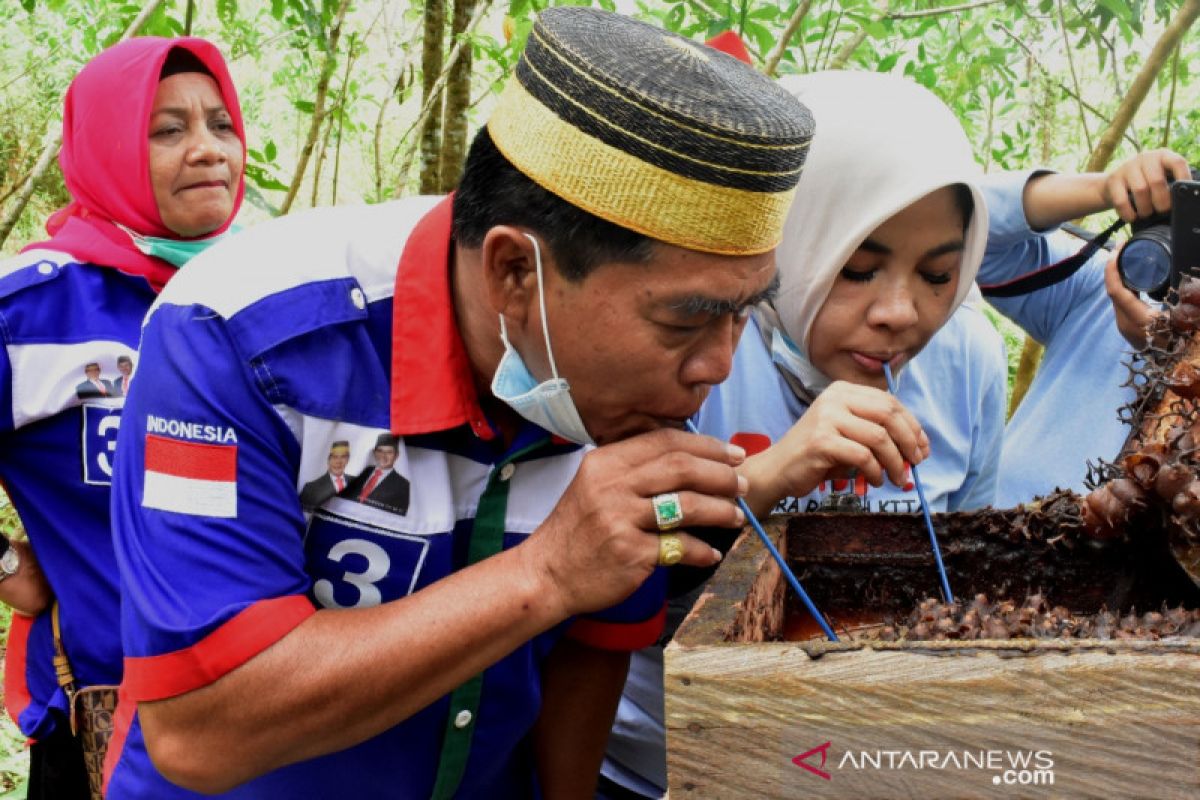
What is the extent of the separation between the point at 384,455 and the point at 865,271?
103cm

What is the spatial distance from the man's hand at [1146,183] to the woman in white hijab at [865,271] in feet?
1.40

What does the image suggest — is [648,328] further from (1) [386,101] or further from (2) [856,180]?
(1) [386,101]

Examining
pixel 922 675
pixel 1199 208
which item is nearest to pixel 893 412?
pixel 922 675

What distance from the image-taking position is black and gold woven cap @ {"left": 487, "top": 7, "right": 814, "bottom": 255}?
1.37 m

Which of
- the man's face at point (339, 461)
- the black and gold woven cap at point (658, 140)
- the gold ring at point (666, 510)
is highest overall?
the black and gold woven cap at point (658, 140)

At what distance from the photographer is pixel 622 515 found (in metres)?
1.35

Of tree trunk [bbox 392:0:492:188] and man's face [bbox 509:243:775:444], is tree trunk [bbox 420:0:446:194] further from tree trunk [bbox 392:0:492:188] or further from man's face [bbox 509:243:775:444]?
man's face [bbox 509:243:775:444]

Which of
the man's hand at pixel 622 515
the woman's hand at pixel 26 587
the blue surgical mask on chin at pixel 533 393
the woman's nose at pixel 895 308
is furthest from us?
the woman's hand at pixel 26 587

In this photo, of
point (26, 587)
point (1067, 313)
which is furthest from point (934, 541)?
point (26, 587)

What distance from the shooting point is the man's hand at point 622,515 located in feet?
4.43

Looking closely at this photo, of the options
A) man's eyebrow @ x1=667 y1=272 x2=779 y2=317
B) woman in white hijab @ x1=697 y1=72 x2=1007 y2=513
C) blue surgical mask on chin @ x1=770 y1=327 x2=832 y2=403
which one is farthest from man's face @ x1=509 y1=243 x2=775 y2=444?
blue surgical mask on chin @ x1=770 y1=327 x2=832 y2=403

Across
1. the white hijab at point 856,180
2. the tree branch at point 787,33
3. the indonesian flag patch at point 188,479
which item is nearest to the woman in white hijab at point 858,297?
the white hijab at point 856,180

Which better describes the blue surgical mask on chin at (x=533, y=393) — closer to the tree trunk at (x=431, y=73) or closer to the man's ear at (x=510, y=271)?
the man's ear at (x=510, y=271)

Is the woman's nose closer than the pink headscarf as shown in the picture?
Yes
